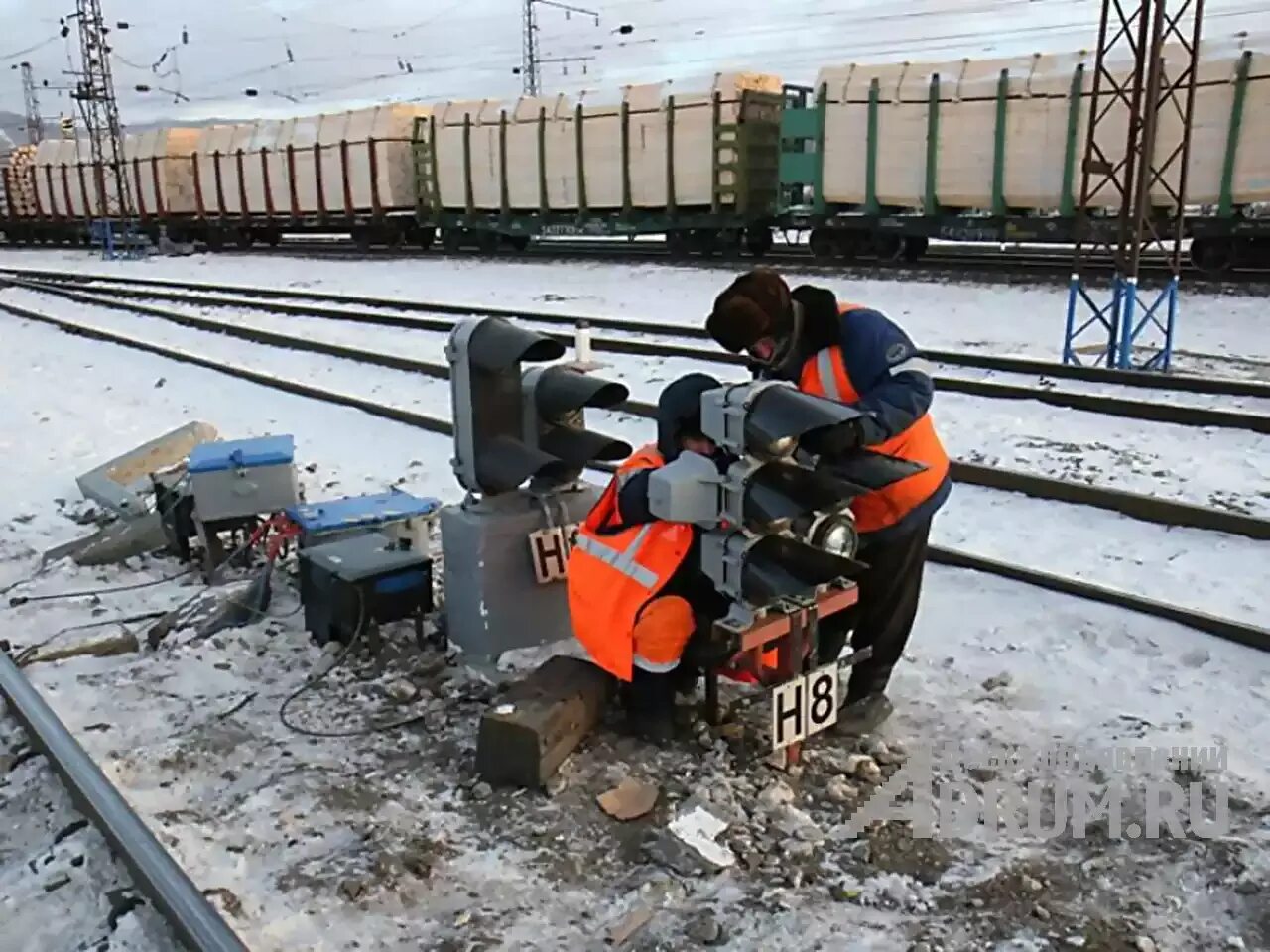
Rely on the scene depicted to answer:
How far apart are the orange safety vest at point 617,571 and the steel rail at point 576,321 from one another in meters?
4.87

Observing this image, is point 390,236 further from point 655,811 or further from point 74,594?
point 655,811

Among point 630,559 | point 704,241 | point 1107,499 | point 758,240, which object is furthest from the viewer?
point 704,241

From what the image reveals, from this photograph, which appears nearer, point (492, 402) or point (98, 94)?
point (492, 402)

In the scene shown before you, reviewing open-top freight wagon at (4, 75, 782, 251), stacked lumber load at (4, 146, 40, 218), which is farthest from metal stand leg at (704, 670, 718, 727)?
stacked lumber load at (4, 146, 40, 218)

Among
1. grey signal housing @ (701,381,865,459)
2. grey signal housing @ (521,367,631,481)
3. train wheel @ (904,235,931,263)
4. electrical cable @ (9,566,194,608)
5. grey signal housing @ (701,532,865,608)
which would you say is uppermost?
grey signal housing @ (701,381,865,459)

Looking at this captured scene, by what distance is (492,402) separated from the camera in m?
4.37

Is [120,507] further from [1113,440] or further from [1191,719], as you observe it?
[1113,440]

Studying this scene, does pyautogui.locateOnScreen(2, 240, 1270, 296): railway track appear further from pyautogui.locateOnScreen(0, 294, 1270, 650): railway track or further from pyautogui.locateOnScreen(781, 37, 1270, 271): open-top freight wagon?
pyautogui.locateOnScreen(0, 294, 1270, 650): railway track

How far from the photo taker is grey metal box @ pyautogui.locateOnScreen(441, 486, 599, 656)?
14.1 feet

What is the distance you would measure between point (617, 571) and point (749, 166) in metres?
20.0

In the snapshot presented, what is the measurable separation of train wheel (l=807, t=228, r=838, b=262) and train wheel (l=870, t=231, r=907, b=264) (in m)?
0.88

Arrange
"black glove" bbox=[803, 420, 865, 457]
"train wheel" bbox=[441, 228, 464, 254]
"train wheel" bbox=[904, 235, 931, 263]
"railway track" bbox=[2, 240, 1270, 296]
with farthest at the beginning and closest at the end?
"train wheel" bbox=[441, 228, 464, 254], "train wheel" bbox=[904, 235, 931, 263], "railway track" bbox=[2, 240, 1270, 296], "black glove" bbox=[803, 420, 865, 457]

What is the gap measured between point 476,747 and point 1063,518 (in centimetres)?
402

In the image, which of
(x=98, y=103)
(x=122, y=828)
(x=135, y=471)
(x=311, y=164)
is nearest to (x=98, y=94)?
(x=98, y=103)
